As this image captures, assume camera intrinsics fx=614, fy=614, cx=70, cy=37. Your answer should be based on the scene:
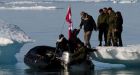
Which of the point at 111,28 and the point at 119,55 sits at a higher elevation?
the point at 111,28

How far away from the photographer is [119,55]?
18.7m

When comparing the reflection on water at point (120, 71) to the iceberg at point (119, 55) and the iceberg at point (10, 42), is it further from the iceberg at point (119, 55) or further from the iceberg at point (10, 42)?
the iceberg at point (10, 42)

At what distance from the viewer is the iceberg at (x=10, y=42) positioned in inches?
770

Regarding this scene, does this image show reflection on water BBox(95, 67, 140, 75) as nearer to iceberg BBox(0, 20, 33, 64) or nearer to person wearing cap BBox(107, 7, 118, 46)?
person wearing cap BBox(107, 7, 118, 46)

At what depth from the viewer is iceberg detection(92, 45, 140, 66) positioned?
60.7 ft

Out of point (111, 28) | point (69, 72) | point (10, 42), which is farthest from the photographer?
point (10, 42)

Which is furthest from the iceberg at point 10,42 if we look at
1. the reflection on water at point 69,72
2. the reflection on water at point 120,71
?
the reflection on water at point 120,71

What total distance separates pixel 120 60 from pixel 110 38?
3.63 ft

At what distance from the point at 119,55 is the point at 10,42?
11.5 feet

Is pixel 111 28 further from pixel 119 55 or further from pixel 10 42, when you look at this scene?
pixel 10 42

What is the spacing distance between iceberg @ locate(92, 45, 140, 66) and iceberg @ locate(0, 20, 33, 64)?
2637mm

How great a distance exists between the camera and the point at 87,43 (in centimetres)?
1945

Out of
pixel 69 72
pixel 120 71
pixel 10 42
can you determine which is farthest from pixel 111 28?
pixel 10 42

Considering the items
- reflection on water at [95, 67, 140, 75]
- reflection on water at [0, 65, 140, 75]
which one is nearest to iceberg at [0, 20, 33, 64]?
reflection on water at [0, 65, 140, 75]
